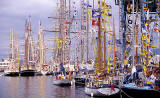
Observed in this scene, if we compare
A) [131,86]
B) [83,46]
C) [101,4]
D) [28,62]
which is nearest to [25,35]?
[28,62]

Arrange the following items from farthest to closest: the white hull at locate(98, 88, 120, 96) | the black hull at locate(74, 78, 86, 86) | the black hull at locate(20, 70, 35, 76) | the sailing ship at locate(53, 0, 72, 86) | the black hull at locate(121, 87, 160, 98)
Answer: the black hull at locate(20, 70, 35, 76), the sailing ship at locate(53, 0, 72, 86), the black hull at locate(74, 78, 86, 86), the white hull at locate(98, 88, 120, 96), the black hull at locate(121, 87, 160, 98)

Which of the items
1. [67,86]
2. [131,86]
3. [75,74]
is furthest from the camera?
[75,74]

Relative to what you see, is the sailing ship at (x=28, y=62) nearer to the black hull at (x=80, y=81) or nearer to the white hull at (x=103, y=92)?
the black hull at (x=80, y=81)

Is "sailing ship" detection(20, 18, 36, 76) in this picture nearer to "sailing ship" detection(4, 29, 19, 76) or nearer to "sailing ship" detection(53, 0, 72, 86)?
"sailing ship" detection(4, 29, 19, 76)

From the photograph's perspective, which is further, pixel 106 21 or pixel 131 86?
pixel 106 21

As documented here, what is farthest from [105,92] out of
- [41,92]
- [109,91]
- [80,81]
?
[80,81]

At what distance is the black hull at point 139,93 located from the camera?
1394 inches

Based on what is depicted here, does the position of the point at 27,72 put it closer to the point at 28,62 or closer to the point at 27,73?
the point at 27,73

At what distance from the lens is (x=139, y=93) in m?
36.6

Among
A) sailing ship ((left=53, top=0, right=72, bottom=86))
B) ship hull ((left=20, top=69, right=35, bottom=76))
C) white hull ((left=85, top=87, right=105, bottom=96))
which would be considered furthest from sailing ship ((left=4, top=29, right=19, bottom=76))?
white hull ((left=85, top=87, right=105, bottom=96))

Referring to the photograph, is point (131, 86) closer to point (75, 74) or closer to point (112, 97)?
point (112, 97)

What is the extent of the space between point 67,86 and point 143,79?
25.9 meters

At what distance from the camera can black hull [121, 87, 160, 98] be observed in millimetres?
35406

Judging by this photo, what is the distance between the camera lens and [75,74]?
68562 millimetres
